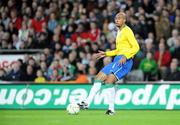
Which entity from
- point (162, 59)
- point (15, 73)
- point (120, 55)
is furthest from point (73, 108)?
point (15, 73)

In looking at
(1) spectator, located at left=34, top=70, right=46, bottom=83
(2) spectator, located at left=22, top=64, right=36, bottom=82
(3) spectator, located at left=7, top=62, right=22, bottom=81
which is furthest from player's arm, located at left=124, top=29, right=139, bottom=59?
(3) spectator, located at left=7, top=62, right=22, bottom=81

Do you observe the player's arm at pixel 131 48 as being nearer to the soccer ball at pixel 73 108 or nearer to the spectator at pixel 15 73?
the soccer ball at pixel 73 108

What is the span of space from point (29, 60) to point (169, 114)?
253 inches

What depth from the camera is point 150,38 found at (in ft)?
68.2

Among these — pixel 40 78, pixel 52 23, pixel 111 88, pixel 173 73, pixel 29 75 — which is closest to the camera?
pixel 111 88

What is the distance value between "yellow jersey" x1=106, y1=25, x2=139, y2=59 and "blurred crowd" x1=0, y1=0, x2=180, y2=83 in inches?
186

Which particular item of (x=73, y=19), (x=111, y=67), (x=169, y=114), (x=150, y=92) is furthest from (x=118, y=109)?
(x=73, y=19)

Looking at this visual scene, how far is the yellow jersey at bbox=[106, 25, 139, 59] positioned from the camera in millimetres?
15023

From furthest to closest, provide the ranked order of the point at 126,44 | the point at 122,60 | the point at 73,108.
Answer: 1. the point at 126,44
2. the point at 122,60
3. the point at 73,108

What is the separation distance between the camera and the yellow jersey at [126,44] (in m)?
15.0

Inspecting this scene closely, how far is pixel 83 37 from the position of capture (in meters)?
22.2

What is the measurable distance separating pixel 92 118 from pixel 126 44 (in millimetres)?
1943

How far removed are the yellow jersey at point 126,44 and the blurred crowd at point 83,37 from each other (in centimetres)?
472

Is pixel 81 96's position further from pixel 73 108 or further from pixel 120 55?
pixel 73 108
